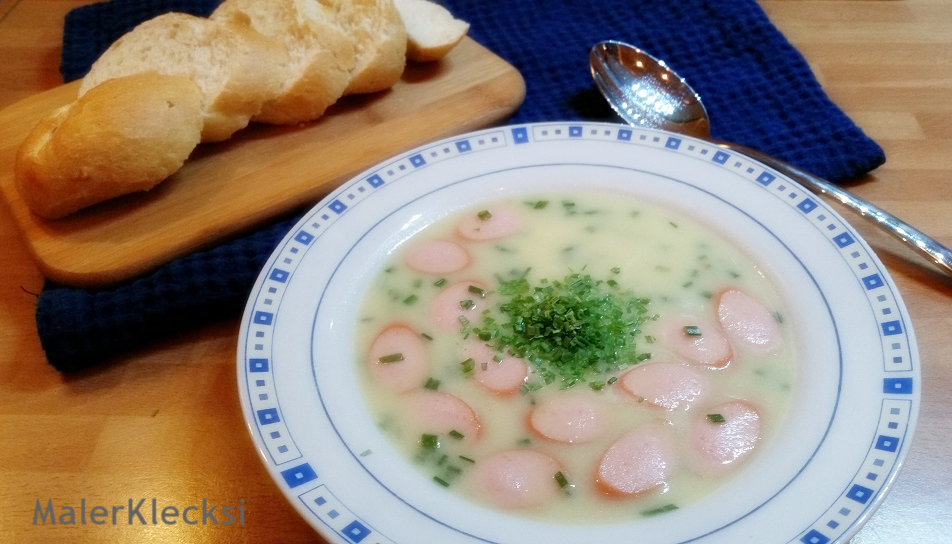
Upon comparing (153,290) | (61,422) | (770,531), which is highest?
(770,531)

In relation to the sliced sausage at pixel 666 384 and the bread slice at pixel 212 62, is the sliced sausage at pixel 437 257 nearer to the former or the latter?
the sliced sausage at pixel 666 384

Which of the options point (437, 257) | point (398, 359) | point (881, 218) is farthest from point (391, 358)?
point (881, 218)

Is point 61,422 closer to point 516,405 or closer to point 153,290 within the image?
point 153,290

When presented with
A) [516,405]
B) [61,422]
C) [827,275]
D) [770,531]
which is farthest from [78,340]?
[827,275]

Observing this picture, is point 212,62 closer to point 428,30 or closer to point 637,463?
point 428,30

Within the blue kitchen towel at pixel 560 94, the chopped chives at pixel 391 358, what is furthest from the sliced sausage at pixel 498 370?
the blue kitchen towel at pixel 560 94

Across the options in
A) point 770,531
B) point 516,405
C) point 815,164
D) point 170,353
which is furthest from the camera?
point 815,164
